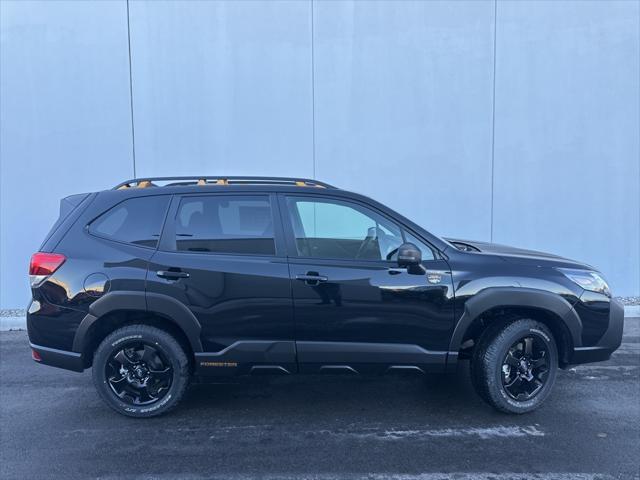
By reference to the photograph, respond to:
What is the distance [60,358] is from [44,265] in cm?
72

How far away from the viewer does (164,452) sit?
364 cm

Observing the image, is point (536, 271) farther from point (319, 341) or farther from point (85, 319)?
point (85, 319)

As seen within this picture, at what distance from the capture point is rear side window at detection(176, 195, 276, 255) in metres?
4.01

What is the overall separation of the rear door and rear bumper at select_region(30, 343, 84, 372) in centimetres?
78

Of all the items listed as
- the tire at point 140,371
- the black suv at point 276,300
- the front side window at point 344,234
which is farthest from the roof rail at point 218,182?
the tire at point 140,371

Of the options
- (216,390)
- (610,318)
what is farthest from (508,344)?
(216,390)

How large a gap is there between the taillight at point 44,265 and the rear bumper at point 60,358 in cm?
52

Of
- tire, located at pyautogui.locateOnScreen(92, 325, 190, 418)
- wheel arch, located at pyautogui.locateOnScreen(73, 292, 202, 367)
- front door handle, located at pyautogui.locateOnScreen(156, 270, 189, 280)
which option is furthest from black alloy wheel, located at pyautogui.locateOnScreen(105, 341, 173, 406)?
front door handle, located at pyautogui.locateOnScreen(156, 270, 189, 280)

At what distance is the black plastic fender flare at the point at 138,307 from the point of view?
3.91m

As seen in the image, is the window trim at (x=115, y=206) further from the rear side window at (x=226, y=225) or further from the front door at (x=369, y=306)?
the front door at (x=369, y=306)

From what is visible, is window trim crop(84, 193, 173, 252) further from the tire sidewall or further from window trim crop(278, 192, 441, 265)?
the tire sidewall

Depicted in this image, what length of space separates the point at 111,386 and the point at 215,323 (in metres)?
0.97

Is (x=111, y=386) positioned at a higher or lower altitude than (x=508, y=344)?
lower

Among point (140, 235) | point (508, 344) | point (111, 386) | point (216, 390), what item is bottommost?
point (216, 390)
